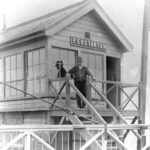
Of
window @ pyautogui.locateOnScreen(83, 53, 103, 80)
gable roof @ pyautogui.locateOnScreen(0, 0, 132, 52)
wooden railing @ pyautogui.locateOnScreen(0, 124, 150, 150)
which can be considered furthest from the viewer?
window @ pyautogui.locateOnScreen(83, 53, 103, 80)

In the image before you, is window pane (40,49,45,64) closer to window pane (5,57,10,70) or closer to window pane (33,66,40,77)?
window pane (33,66,40,77)

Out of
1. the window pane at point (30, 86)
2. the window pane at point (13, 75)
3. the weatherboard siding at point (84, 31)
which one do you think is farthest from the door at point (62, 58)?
the window pane at point (13, 75)

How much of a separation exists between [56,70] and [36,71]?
30.7 inches

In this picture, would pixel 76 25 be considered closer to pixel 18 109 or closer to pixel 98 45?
pixel 98 45

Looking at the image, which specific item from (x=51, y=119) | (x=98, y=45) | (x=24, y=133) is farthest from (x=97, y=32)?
(x=24, y=133)

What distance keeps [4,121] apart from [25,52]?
299cm

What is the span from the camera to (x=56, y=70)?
11.6 meters

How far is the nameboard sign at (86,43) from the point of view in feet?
40.3

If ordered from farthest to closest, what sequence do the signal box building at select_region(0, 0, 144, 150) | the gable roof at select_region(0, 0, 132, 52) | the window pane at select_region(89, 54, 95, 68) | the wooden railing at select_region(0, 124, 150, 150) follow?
the window pane at select_region(89, 54, 95, 68), the gable roof at select_region(0, 0, 132, 52), the signal box building at select_region(0, 0, 144, 150), the wooden railing at select_region(0, 124, 150, 150)

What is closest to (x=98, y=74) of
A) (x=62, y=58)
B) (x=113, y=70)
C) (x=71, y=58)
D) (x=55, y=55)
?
(x=113, y=70)

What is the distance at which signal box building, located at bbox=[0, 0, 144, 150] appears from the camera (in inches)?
436

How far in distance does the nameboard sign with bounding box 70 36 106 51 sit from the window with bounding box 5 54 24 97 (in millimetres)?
2090

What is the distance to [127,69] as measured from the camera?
18406 millimetres

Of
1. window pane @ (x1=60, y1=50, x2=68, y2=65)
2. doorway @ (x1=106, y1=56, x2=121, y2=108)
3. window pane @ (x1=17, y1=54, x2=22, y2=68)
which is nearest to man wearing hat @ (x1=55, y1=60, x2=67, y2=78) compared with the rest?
window pane @ (x1=60, y1=50, x2=68, y2=65)
